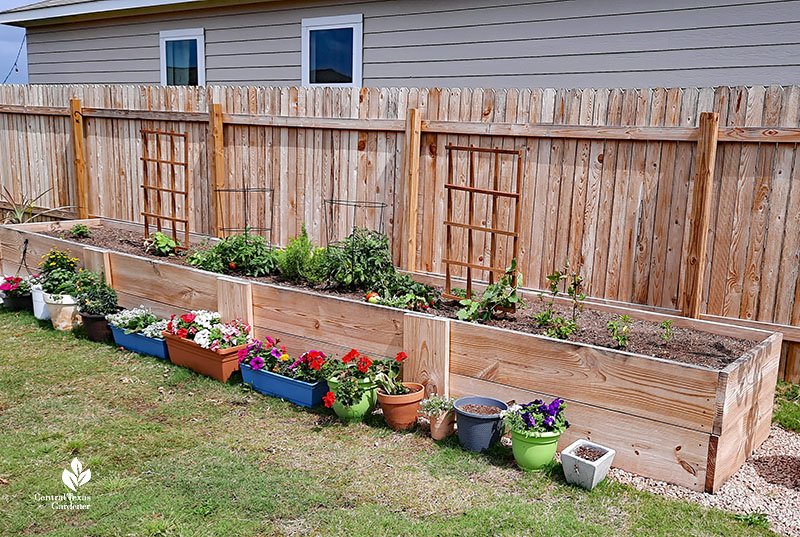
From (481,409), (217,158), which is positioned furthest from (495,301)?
(217,158)

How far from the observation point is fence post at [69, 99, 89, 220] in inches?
356

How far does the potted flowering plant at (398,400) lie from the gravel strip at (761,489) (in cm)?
128

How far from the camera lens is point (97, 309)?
6.34m

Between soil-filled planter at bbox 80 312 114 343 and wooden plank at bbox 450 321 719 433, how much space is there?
11.4 feet

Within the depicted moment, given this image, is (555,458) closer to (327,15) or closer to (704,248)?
(704,248)

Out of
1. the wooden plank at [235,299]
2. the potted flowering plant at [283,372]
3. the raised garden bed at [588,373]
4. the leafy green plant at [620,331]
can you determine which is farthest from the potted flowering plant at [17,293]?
the leafy green plant at [620,331]

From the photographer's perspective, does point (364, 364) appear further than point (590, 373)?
Yes

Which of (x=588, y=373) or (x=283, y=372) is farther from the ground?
(x=588, y=373)

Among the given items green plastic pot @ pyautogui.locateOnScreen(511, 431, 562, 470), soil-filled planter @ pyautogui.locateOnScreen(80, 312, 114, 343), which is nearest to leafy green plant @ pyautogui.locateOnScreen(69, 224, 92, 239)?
soil-filled planter @ pyautogui.locateOnScreen(80, 312, 114, 343)

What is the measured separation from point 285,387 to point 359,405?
67 centimetres

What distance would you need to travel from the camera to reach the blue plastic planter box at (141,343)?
5918 millimetres

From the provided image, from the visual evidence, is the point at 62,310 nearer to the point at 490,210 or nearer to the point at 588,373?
the point at 490,210

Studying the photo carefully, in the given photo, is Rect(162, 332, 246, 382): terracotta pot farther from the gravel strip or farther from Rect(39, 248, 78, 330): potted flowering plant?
the gravel strip

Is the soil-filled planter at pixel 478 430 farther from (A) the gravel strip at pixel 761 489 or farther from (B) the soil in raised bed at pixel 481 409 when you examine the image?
(A) the gravel strip at pixel 761 489
